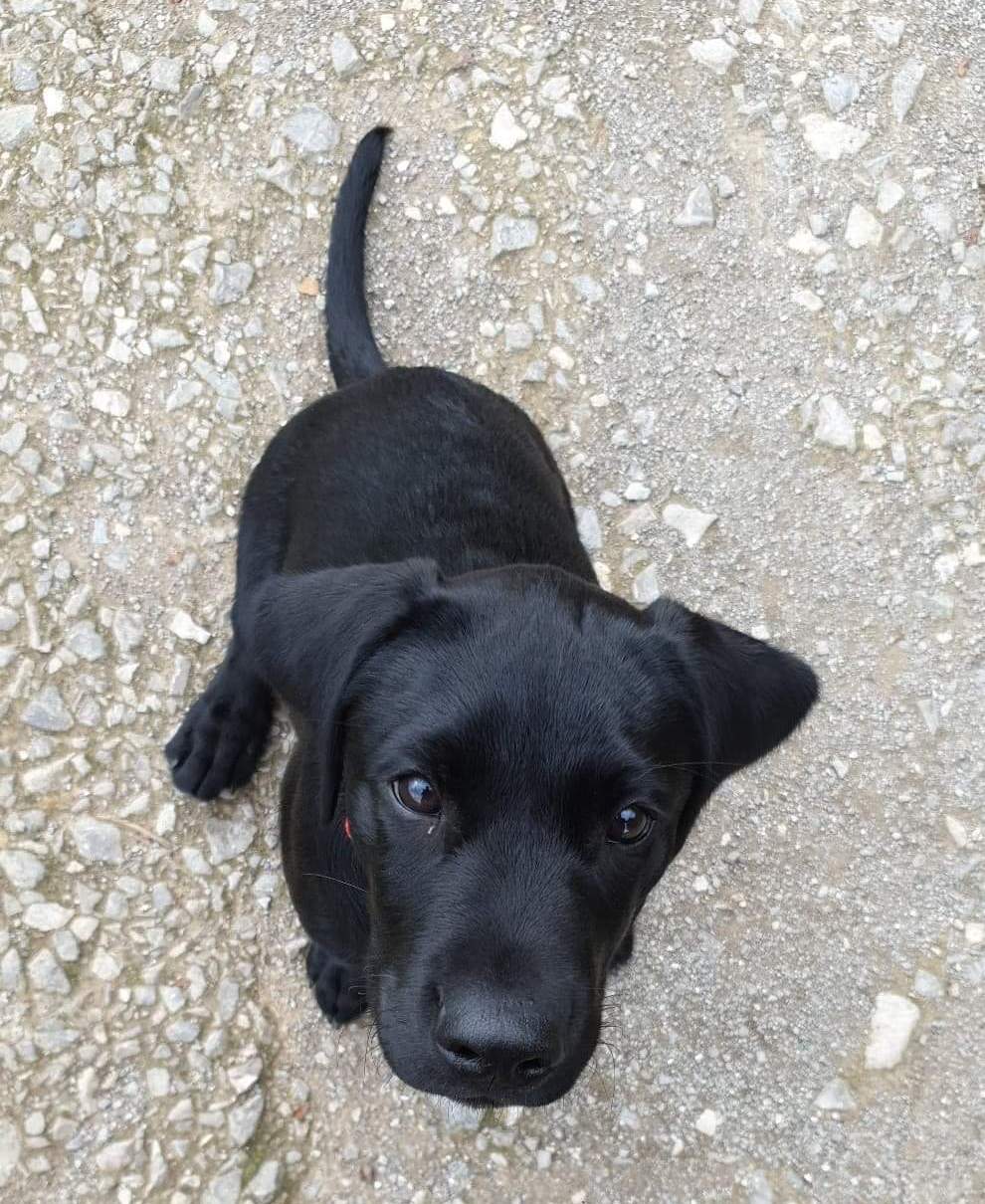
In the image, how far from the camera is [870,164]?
4449 mm

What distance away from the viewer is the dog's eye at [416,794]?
88.2 inches

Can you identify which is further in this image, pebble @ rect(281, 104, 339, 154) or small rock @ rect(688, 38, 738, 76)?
small rock @ rect(688, 38, 738, 76)

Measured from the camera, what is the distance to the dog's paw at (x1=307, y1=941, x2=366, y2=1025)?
128 inches

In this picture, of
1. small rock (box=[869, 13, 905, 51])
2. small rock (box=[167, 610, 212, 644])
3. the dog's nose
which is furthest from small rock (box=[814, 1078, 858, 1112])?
small rock (box=[869, 13, 905, 51])

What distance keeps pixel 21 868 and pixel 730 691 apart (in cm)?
208

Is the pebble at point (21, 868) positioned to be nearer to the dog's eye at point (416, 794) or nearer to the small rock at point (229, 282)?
the dog's eye at point (416, 794)

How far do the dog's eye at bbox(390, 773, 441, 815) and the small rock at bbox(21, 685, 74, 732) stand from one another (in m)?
1.67

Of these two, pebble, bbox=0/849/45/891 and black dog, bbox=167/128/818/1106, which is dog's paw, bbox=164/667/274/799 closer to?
pebble, bbox=0/849/45/891

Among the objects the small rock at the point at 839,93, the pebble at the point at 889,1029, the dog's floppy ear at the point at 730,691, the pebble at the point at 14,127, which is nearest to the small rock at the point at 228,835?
the dog's floppy ear at the point at 730,691

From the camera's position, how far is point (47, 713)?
11.7ft

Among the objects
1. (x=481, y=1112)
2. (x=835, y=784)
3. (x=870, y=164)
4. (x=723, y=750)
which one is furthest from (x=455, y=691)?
(x=870, y=164)

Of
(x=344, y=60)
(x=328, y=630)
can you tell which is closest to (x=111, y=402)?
(x=344, y=60)

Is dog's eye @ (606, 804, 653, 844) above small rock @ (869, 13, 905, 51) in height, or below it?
below

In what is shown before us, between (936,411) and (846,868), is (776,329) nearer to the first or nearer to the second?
(936,411)
